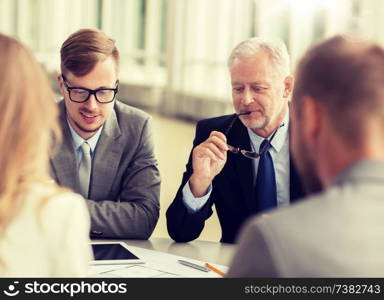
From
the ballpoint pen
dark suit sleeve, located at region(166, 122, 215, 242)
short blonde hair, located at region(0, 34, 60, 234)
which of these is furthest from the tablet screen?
short blonde hair, located at region(0, 34, 60, 234)

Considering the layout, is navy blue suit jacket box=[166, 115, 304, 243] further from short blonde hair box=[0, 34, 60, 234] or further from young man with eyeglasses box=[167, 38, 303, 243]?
short blonde hair box=[0, 34, 60, 234]

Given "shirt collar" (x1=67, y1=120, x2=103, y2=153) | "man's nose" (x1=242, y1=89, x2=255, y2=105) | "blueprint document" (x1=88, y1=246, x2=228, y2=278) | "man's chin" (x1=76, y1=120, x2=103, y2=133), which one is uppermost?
"man's nose" (x1=242, y1=89, x2=255, y2=105)

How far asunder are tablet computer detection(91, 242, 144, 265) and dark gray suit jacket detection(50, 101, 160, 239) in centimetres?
22

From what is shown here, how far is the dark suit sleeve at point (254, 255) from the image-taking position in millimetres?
1154

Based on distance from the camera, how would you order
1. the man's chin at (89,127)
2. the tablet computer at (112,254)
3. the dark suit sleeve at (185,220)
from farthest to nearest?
the man's chin at (89,127), the dark suit sleeve at (185,220), the tablet computer at (112,254)

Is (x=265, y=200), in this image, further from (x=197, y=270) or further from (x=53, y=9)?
(x=53, y=9)

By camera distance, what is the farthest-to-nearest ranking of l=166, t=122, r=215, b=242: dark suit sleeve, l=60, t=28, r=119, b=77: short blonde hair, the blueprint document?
1. l=60, t=28, r=119, b=77: short blonde hair
2. l=166, t=122, r=215, b=242: dark suit sleeve
3. the blueprint document

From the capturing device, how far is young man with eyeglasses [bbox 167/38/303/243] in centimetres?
279

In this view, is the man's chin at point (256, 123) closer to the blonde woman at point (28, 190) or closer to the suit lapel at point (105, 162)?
the suit lapel at point (105, 162)

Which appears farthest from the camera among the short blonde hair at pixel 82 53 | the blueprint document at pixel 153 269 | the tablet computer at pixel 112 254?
the short blonde hair at pixel 82 53

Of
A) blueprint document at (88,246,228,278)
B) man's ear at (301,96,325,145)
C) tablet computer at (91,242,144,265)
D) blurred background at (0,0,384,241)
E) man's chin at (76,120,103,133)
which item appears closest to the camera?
man's ear at (301,96,325,145)

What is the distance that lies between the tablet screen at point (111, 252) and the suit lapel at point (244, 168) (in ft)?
2.03

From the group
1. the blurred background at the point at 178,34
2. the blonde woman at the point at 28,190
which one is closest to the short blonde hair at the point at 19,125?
the blonde woman at the point at 28,190

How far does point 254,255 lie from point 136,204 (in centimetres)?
166
